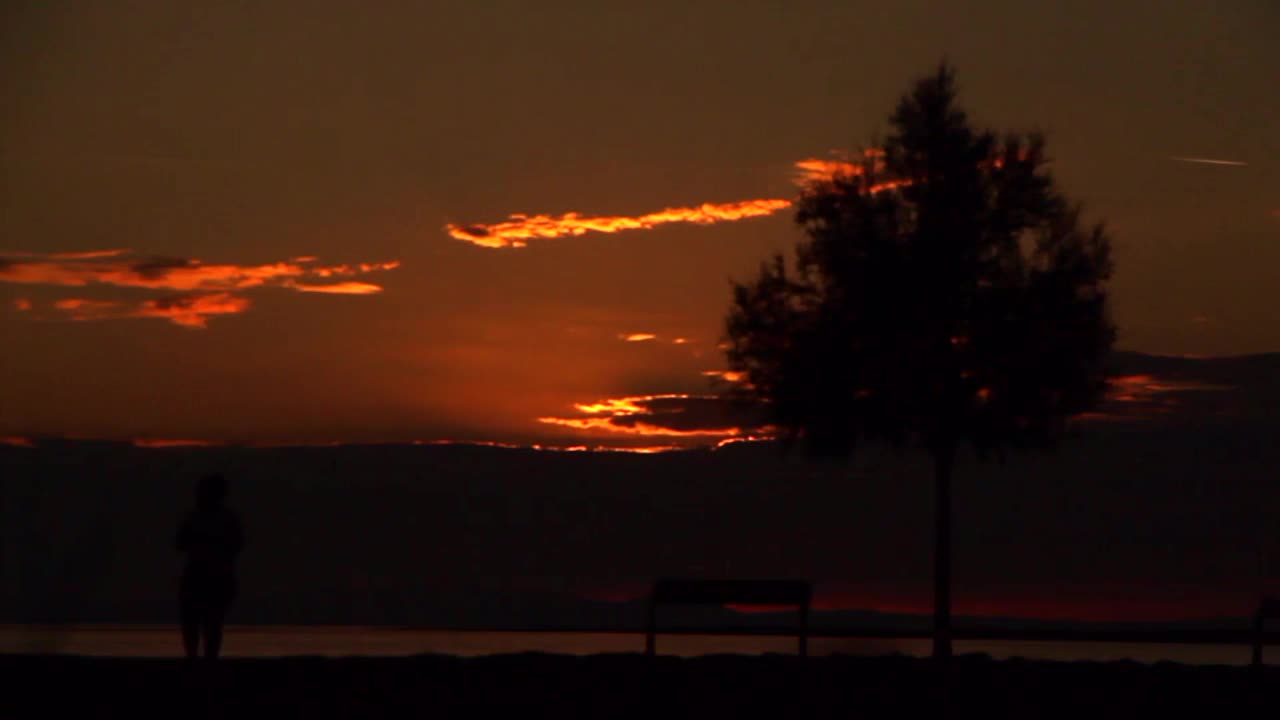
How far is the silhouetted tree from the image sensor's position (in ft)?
88.3

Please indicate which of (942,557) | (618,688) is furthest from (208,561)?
(942,557)

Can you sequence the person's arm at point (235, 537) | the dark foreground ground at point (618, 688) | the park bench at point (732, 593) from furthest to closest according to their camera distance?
1. the park bench at point (732, 593)
2. the person's arm at point (235, 537)
3. the dark foreground ground at point (618, 688)

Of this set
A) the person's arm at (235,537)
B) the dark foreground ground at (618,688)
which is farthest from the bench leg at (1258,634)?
the person's arm at (235,537)

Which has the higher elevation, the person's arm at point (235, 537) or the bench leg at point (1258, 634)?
the person's arm at point (235, 537)

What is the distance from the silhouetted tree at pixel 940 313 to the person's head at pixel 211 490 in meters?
12.5

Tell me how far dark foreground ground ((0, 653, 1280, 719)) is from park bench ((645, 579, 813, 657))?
1.35 m

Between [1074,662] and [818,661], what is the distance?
3.05 metres

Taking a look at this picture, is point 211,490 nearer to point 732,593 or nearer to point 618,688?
point 618,688

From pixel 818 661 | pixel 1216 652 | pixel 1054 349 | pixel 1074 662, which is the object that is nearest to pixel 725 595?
pixel 818 661

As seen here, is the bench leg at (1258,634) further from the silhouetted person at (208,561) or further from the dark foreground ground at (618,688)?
the silhouetted person at (208,561)

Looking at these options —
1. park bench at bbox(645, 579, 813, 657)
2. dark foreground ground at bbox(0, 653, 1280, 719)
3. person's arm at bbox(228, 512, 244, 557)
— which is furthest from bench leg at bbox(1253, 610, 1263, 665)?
person's arm at bbox(228, 512, 244, 557)

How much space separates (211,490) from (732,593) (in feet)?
23.4

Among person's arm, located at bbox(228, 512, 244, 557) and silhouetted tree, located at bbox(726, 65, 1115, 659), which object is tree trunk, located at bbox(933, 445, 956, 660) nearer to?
silhouetted tree, located at bbox(726, 65, 1115, 659)

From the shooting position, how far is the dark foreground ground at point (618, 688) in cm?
1451
